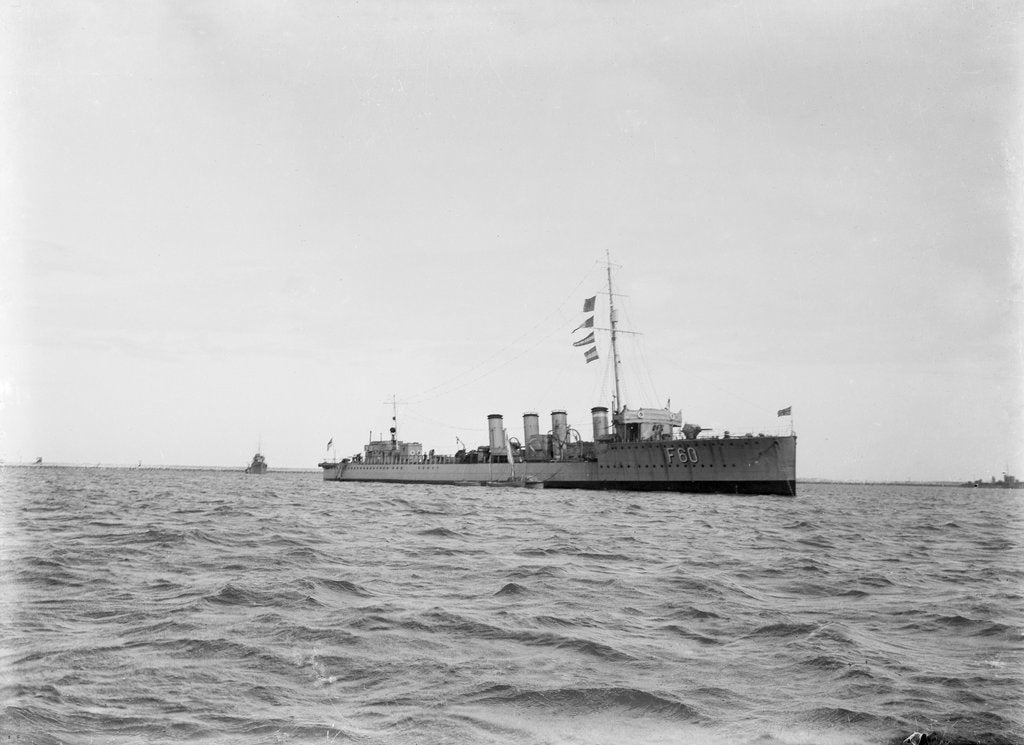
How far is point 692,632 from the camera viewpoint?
6547 millimetres

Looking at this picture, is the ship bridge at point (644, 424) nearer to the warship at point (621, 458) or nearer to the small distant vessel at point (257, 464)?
the warship at point (621, 458)

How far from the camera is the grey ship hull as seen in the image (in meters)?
42.2

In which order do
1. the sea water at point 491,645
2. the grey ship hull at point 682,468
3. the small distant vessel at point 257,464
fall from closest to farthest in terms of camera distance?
the sea water at point 491,645 → the grey ship hull at point 682,468 → the small distant vessel at point 257,464

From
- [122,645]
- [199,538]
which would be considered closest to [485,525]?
[199,538]

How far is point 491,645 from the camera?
5.89 metres

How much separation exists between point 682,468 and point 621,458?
15.9 ft

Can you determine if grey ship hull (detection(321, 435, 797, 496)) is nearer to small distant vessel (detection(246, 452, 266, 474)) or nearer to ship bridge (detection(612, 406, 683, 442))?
ship bridge (detection(612, 406, 683, 442))

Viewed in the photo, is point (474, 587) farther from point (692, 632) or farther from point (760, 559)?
point (760, 559)

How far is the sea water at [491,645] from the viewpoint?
4270 mm

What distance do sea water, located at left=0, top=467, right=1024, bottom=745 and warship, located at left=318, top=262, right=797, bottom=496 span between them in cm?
3140

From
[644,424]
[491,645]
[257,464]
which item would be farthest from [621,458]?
[257,464]

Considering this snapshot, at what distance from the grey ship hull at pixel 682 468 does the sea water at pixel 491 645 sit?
1230 inches

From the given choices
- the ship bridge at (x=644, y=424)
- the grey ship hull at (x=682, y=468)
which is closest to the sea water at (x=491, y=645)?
the grey ship hull at (x=682, y=468)

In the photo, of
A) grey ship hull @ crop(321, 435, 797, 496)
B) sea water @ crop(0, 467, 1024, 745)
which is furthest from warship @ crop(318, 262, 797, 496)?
sea water @ crop(0, 467, 1024, 745)
